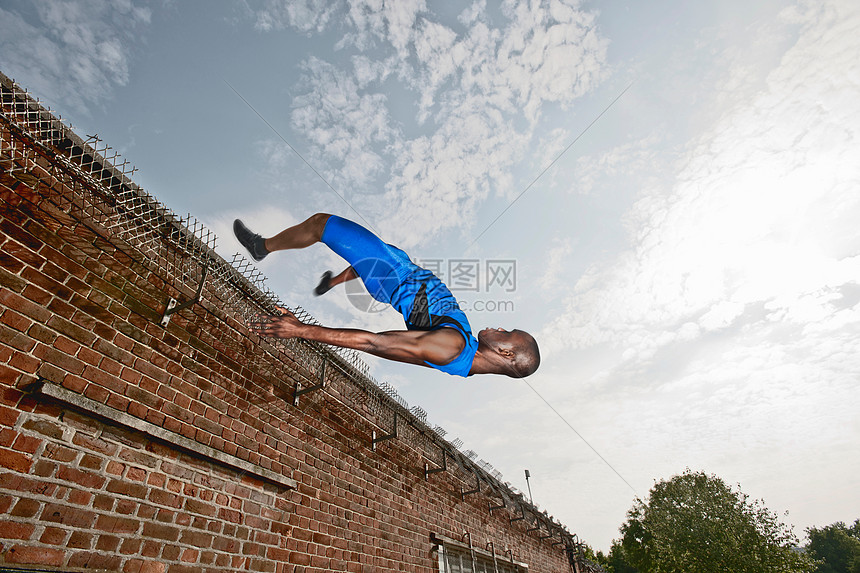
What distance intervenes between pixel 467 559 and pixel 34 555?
6.38m

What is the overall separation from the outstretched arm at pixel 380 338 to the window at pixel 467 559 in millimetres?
4891

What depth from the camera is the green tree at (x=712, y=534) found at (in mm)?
17250

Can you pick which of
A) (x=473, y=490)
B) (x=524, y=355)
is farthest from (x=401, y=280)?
(x=473, y=490)

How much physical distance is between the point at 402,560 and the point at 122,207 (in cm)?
485

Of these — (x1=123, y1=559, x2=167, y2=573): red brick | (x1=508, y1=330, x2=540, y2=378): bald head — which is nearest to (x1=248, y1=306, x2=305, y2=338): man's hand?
(x1=123, y1=559, x2=167, y2=573): red brick

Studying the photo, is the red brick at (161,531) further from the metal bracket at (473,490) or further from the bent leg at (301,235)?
the metal bracket at (473,490)

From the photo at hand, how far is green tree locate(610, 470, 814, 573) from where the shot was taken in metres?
17.2

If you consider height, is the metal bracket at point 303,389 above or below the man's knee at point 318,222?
below

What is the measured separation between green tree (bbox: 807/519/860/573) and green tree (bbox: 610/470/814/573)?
25.0 metres

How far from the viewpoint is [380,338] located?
2047 mm

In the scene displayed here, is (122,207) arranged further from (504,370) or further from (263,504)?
(504,370)

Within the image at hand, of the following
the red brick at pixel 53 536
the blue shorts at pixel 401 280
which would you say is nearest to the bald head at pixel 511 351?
the blue shorts at pixel 401 280

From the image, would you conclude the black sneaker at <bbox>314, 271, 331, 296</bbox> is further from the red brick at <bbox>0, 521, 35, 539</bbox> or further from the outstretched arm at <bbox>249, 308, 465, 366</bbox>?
the red brick at <bbox>0, 521, 35, 539</bbox>

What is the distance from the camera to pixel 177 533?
2.47 meters
